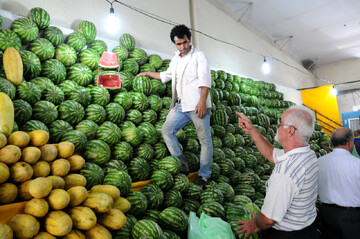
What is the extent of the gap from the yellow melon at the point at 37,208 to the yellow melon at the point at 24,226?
0.12 ft

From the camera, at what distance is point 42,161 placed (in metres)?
1.97

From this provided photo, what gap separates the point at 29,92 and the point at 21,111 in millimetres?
282

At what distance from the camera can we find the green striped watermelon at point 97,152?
2.75m

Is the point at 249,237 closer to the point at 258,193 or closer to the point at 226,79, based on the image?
the point at 258,193

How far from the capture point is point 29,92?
273 cm

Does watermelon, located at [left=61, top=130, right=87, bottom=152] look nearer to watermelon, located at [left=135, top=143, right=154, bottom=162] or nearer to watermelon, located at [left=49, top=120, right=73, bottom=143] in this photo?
watermelon, located at [left=49, top=120, right=73, bottom=143]

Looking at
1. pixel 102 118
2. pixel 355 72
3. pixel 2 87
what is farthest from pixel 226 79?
pixel 355 72

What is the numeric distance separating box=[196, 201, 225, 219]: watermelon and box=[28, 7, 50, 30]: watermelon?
9.64 ft

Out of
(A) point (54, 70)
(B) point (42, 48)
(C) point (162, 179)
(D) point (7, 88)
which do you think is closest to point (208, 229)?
(C) point (162, 179)

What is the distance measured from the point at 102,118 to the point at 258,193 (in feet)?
7.33

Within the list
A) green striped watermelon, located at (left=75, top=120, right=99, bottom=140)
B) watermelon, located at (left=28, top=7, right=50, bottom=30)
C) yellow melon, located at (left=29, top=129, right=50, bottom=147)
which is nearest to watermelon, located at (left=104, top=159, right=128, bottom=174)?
green striped watermelon, located at (left=75, top=120, right=99, bottom=140)

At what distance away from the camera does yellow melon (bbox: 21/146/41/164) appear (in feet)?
6.15

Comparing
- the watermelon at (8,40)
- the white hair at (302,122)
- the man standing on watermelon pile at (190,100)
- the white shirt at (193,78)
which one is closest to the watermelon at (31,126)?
the watermelon at (8,40)

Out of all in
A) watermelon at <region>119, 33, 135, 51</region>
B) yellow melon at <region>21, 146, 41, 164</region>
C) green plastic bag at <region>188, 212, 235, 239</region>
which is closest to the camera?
yellow melon at <region>21, 146, 41, 164</region>
